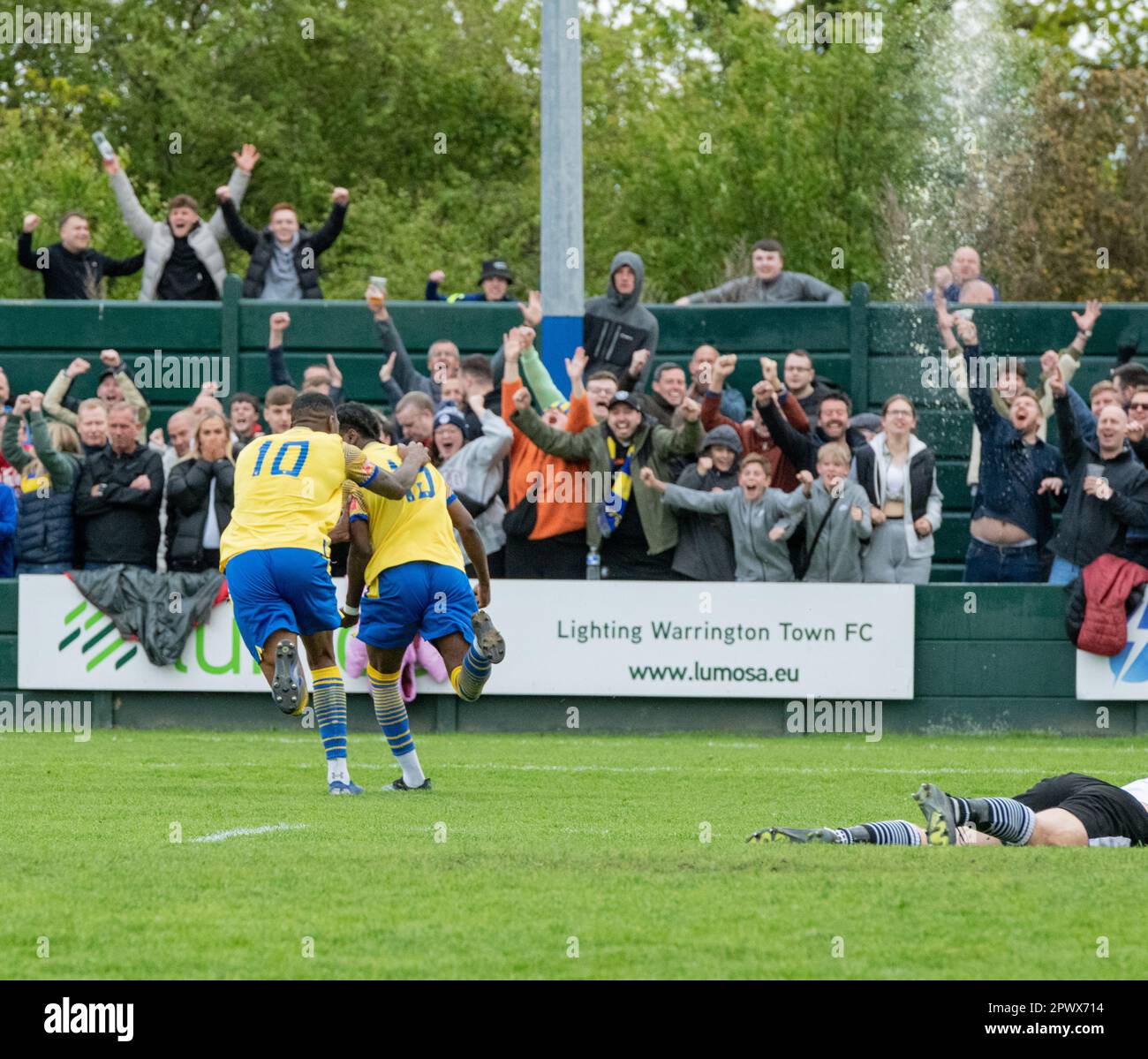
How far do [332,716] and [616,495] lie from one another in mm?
5126

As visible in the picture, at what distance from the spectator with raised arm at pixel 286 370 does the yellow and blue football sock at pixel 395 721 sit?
531cm

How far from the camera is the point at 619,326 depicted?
18.2 m

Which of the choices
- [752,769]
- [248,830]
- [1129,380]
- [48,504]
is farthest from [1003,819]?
[48,504]

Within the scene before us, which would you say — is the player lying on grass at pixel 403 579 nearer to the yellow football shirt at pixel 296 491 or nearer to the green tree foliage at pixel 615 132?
the yellow football shirt at pixel 296 491

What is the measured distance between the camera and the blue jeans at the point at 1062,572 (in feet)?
53.5

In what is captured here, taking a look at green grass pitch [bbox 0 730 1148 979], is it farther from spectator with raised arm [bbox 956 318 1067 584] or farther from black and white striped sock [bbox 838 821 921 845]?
spectator with raised arm [bbox 956 318 1067 584]

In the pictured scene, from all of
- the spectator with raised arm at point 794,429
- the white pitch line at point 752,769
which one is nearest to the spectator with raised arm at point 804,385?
the spectator with raised arm at point 794,429

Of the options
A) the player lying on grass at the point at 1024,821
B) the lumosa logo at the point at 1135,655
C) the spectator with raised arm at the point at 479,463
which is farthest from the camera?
the spectator with raised arm at the point at 479,463

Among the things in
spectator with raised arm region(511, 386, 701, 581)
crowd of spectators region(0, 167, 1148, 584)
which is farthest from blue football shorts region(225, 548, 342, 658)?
spectator with raised arm region(511, 386, 701, 581)

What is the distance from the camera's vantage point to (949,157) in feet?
127

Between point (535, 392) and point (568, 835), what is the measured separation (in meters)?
7.64
